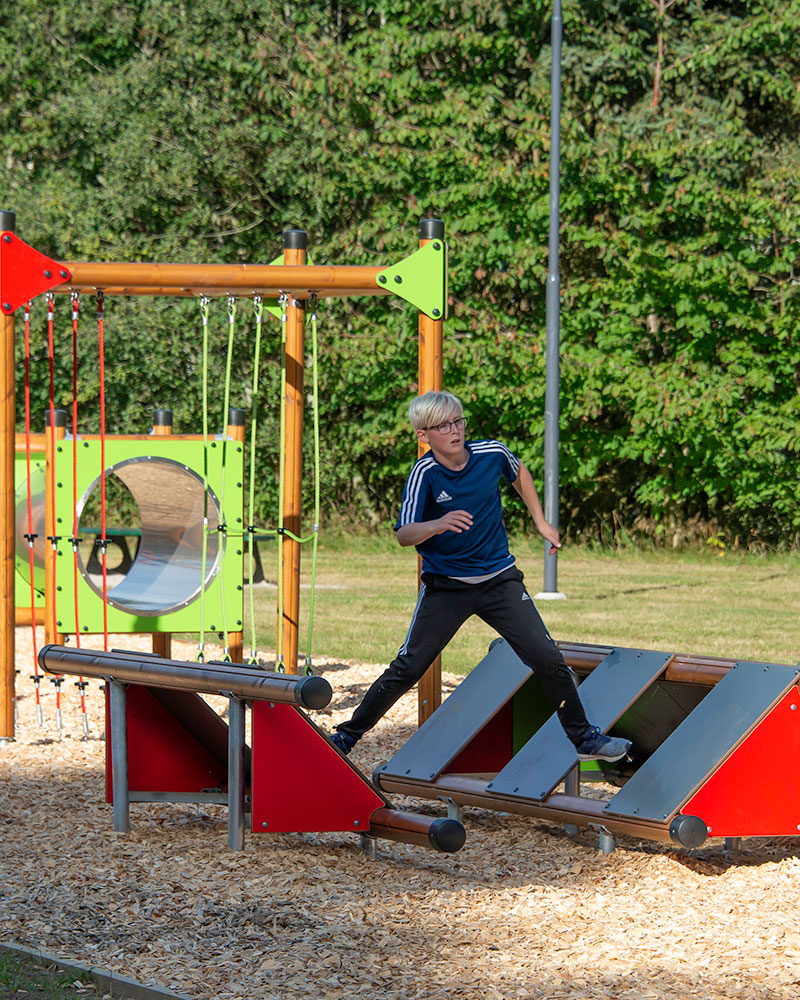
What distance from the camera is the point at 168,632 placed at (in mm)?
8305

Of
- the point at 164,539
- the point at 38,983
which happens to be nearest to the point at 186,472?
the point at 164,539

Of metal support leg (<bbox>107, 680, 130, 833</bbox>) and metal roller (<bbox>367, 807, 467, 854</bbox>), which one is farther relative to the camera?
metal support leg (<bbox>107, 680, 130, 833</bbox>)

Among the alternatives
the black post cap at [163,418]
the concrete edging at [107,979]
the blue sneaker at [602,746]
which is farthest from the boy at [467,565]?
the black post cap at [163,418]

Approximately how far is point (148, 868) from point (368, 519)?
17.8 meters

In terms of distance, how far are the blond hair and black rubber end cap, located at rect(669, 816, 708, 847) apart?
1.67 m

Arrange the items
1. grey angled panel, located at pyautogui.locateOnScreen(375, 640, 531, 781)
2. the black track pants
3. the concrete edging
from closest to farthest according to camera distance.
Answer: the concrete edging, the black track pants, grey angled panel, located at pyautogui.locateOnScreen(375, 640, 531, 781)

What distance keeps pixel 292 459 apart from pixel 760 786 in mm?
3921

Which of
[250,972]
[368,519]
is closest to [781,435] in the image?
[368,519]

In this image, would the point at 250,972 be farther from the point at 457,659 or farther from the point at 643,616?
the point at 643,616

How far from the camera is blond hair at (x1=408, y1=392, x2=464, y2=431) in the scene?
5.26 metres

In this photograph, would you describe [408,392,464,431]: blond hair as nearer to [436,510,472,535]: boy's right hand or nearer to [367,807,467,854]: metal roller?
[436,510,472,535]: boy's right hand

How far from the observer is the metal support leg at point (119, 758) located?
5.38m

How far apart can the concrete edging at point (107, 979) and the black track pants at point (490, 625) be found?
1.91 meters

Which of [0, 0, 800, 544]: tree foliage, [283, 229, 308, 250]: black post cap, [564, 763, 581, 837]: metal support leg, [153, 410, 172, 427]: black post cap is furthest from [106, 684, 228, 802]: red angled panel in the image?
[0, 0, 800, 544]: tree foliage
